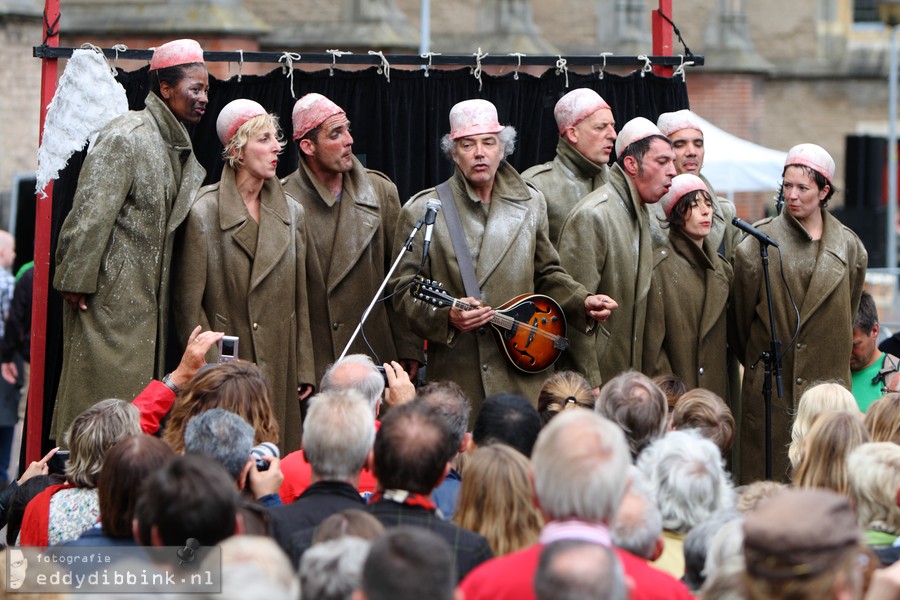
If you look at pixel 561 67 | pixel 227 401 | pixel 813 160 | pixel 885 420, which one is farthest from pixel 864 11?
pixel 227 401

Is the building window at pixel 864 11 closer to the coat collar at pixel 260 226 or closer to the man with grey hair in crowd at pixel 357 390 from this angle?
the coat collar at pixel 260 226

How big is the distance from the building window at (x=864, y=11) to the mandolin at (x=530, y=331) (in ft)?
73.1

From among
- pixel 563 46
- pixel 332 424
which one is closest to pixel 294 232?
pixel 332 424

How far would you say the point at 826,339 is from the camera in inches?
296

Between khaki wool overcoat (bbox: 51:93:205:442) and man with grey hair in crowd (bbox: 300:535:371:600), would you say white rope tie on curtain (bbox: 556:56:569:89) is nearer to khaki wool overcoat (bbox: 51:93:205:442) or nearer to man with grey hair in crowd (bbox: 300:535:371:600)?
khaki wool overcoat (bbox: 51:93:205:442)

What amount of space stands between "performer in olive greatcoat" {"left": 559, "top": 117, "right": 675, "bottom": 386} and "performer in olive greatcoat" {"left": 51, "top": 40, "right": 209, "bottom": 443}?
189 centimetres

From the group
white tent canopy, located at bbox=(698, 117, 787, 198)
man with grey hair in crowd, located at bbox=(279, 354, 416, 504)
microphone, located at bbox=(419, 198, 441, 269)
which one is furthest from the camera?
white tent canopy, located at bbox=(698, 117, 787, 198)

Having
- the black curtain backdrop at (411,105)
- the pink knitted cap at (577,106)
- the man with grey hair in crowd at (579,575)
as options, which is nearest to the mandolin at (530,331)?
the pink knitted cap at (577,106)

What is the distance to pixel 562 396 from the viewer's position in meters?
5.95

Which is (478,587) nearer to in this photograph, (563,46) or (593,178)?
(593,178)

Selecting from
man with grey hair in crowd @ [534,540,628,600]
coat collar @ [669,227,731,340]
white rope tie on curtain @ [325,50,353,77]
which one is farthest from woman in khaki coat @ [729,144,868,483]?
man with grey hair in crowd @ [534,540,628,600]

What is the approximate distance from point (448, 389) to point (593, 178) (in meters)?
2.48

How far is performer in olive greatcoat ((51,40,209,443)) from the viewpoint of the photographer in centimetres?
675

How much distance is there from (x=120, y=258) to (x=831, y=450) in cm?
344
